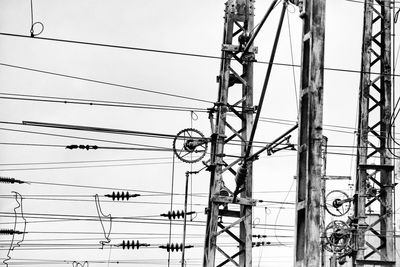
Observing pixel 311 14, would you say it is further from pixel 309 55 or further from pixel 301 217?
pixel 301 217

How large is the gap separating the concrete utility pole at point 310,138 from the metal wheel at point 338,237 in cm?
1387

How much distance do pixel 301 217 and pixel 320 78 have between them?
6.00ft

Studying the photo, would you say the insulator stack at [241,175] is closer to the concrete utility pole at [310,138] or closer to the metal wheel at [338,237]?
the concrete utility pole at [310,138]

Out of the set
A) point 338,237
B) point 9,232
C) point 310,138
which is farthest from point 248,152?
point 338,237

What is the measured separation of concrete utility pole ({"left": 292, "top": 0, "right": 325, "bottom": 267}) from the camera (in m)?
11.9

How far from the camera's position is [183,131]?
749 inches

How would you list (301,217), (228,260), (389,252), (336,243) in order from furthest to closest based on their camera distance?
1. (336,243)
2. (389,252)
3. (228,260)
4. (301,217)

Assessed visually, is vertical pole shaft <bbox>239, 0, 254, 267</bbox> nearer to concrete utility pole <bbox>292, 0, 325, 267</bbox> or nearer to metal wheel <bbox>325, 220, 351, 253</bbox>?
concrete utility pole <bbox>292, 0, 325, 267</bbox>

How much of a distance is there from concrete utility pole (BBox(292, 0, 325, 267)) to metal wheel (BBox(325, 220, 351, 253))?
13874mm

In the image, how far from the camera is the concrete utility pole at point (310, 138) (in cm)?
1188

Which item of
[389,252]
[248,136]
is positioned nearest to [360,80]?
[389,252]

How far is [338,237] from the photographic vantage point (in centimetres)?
2689

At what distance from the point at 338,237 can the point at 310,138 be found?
1518 centimetres

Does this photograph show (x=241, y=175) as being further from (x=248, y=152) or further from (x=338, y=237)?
(x=338, y=237)
